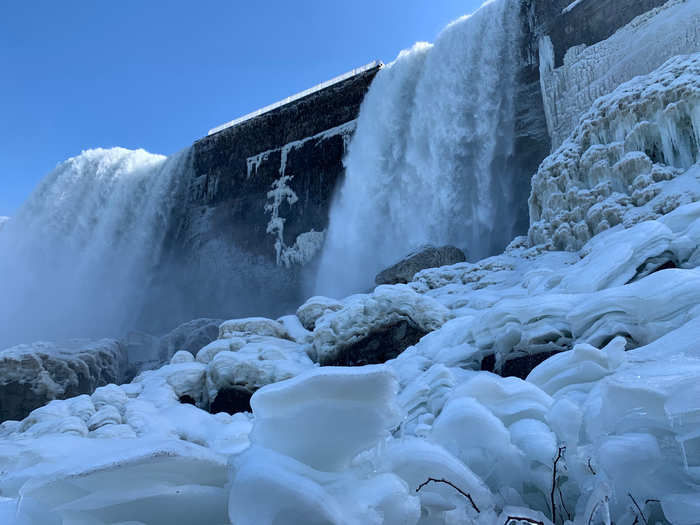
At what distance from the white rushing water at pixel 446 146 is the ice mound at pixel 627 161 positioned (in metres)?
5.76

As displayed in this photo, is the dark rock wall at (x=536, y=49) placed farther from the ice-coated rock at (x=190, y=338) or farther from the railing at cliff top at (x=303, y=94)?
the ice-coated rock at (x=190, y=338)

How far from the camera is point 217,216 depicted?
23.8 metres

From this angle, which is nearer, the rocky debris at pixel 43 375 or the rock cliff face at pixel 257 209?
the rocky debris at pixel 43 375

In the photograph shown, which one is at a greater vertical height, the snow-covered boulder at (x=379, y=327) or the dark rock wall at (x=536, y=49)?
the dark rock wall at (x=536, y=49)

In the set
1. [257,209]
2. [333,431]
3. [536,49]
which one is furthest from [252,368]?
[257,209]

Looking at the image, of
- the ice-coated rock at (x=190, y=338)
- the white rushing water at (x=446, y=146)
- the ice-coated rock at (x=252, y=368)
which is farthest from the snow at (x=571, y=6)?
the ice-coated rock at (x=190, y=338)

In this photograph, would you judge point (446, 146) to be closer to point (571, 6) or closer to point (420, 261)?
point (420, 261)

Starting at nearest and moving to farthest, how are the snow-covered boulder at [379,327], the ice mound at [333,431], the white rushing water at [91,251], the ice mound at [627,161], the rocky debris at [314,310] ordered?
A: the ice mound at [333,431] → the snow-covered boulder at [379,327] → the ice mound at [627,161] → the rocky debris at [314,310] → the white rushing water at [91,251]

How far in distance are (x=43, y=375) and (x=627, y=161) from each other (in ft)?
36.4

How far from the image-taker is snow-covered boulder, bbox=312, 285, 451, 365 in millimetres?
6387

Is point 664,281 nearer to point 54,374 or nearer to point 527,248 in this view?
point 527,248

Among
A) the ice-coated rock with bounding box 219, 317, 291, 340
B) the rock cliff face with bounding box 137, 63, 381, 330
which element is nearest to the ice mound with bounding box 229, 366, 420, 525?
the ice-coated rock with bounding box 219, 317, 291, 340

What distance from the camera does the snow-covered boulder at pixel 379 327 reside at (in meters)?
6.39

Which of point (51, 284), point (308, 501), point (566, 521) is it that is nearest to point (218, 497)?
point (308, 501)
